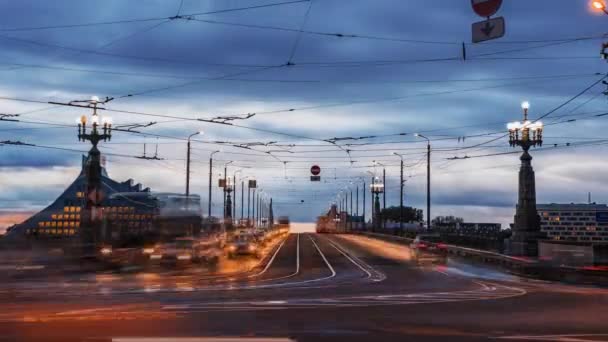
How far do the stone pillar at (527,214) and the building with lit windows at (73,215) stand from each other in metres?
22.3

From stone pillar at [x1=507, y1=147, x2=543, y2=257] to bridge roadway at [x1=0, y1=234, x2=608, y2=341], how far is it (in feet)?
32.3

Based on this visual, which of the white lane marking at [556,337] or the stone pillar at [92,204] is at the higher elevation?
the stone pillar at [92,204]

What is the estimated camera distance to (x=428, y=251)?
5903cm

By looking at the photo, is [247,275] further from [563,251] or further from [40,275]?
[563,251]

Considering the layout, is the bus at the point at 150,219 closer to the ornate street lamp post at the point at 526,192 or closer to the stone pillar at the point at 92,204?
the stone pillar at the point at 92,204

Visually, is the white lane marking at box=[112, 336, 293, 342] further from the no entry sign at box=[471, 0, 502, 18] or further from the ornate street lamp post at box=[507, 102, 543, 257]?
the ornate street lamp post at box=[507, 102, 543, 257]

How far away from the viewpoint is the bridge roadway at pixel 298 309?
619 inches

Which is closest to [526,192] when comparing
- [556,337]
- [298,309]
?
[298,309]

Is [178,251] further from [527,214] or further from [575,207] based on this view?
[575,207]

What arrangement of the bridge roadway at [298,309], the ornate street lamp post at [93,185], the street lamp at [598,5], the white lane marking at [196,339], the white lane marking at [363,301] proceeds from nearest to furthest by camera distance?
the white lane marking at [196,339], the bridge roadway at [298,309], the white lane marking at [363,301], the street lamp at [598,5], the ornate street lamp post at [93,185]

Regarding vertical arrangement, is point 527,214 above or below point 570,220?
below

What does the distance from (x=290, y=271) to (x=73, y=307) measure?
80.7ft

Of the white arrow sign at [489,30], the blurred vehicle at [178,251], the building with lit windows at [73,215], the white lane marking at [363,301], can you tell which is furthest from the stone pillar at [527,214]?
the white arrow sign at [489,30]

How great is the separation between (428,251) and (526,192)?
13.9 m
